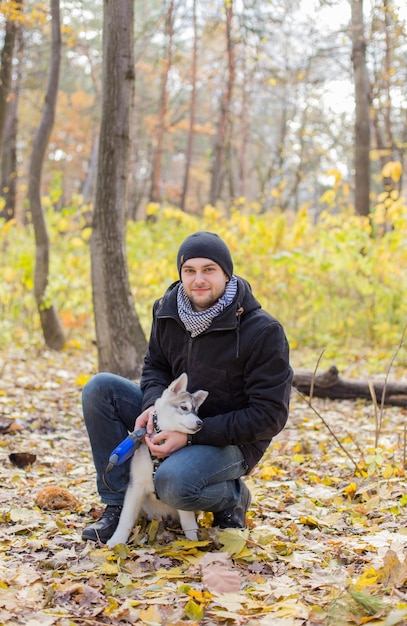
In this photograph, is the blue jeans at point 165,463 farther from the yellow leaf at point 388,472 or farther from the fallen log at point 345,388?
the fallen log at point 345,388

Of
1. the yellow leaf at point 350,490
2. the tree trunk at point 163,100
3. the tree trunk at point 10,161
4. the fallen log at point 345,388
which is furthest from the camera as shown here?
the tree trunk at point 163,100

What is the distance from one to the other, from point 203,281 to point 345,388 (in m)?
3.55

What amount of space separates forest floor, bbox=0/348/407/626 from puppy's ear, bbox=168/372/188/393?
695 millimetres

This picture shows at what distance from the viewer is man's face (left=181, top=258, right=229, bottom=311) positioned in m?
3.08

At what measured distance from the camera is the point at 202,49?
2006 cm

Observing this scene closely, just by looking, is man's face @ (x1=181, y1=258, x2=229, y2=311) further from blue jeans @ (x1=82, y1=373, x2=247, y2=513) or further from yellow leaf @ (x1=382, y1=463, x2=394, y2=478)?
yellow leaf @ (x1=382, y1=463, x2=394, y2=478)

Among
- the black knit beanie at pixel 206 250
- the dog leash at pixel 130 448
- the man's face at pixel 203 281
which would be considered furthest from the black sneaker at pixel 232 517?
the black knit beanie at pixel 206 250

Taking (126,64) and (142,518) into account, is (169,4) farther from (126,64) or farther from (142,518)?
(142,518)

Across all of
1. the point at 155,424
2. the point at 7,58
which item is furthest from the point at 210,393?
the point at 7,58

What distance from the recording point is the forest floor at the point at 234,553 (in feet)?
7.75

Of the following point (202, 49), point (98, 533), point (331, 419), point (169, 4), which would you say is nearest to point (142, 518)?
point (98, 533)

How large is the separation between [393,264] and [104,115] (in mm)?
4586

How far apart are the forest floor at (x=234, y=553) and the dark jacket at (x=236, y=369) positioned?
0.48 meters

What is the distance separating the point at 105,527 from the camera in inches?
125
